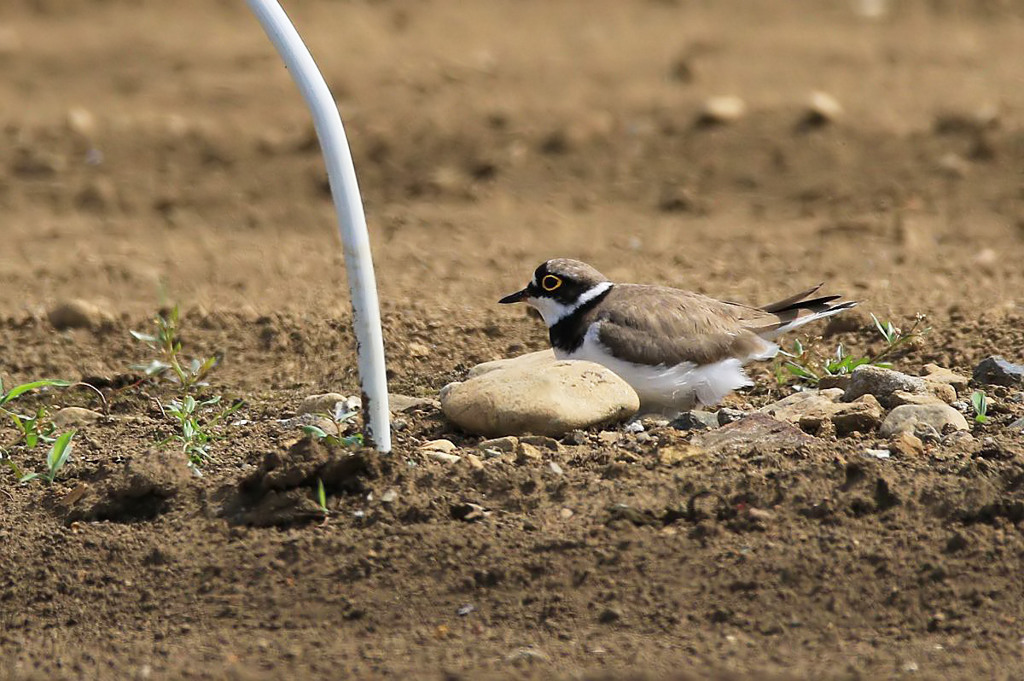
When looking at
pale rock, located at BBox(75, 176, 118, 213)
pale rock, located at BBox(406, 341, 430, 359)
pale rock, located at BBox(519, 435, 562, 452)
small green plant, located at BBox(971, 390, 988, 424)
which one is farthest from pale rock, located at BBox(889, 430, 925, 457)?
pale rock, located at BBox(75, 176, 118, 213)

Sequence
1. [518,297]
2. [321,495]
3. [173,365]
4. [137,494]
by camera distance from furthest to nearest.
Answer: [518,297], [173,365], [137,494], [321,495]

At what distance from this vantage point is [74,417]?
18.7 ft

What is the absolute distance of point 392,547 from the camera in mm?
4281

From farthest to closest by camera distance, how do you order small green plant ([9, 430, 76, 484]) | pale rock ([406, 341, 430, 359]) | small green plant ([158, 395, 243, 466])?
pale rock ([406, 341, 430, 359]) → small green plant ([158, 395, 243, 466]) → small green plant ([9, 430, 76, 484])

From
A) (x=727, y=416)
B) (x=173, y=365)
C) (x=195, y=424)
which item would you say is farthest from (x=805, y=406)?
(x=173, y=365)

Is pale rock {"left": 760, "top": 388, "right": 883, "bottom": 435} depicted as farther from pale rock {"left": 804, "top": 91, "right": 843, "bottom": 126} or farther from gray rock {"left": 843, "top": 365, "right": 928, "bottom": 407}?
pale rock {"left": 804, "top": 91, "right": 843, "bottom": 126}

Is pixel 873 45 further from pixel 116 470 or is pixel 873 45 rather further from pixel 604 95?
pixel 116 470

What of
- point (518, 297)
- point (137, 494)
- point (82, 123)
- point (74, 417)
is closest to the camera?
point (137, 494)

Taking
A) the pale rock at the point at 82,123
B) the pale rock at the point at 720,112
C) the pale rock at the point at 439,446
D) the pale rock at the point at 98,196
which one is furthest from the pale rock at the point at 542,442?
the pale rock at the point at 82,123

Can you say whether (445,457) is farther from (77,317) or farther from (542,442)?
(77,317)

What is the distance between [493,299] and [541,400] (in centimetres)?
253

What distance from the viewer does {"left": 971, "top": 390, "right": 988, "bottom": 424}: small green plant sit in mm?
5020

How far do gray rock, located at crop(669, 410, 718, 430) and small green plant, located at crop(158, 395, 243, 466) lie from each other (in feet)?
5.78

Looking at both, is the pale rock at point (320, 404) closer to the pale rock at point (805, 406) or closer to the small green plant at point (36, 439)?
the small green plant at point (36, 439)
